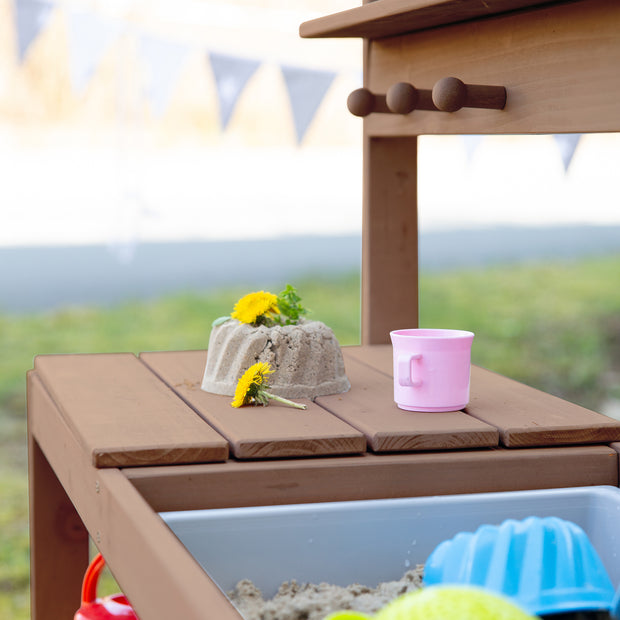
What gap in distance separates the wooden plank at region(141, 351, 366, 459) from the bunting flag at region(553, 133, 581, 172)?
3.64ft

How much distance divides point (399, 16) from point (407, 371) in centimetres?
53

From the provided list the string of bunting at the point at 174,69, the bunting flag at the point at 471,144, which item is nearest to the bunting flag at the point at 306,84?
the string of bunting at the point at 174,69

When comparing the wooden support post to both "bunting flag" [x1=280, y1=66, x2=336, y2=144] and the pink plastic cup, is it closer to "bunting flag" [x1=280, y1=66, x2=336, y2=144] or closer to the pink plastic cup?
the pink plastic cup

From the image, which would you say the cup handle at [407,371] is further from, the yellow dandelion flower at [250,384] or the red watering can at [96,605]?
the red watering can at [96,605]

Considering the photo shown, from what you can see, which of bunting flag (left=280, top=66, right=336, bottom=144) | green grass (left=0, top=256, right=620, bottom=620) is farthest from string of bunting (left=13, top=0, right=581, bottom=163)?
green grass (left=0, top=256, right=620, bottom=620)

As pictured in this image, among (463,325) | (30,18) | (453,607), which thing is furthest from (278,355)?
(463,325)

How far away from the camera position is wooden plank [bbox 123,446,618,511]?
891mm

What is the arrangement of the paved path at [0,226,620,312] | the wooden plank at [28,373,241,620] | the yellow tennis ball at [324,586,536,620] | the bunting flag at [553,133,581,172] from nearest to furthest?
the yellow tennis ball at [324,586,536,620] → the wooden plank at [28,373,241,620] → the bunting flag at [553,133,581,172] → the paved path at [0,226,620,312]

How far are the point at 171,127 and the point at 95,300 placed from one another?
1482mm

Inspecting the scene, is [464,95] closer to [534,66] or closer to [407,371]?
[534,66]

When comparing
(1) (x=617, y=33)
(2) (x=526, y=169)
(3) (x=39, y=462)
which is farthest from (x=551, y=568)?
(2) (x=526, y=169)

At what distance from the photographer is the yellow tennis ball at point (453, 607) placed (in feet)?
1.53

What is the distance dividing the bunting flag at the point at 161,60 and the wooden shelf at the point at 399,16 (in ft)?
4.82

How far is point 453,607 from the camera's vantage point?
18.6 inches
